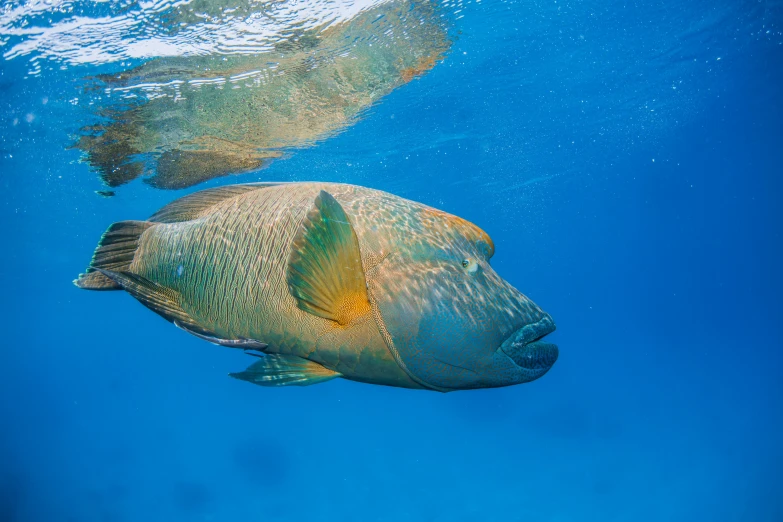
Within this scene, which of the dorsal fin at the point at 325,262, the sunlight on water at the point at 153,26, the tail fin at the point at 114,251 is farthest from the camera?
→ the sunlight on water at the point at 153,26

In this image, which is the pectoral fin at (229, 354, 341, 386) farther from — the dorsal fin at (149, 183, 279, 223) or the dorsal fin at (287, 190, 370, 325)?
the dorsal fin at (149, 183, 279, 223)

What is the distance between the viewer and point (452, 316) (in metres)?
1.74

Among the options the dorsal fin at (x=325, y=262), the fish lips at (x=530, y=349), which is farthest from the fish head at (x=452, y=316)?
the dorsal fin at (x=325, y=262)

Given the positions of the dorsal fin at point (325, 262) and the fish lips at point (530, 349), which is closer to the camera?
the dorsal fin at point (325, 262)

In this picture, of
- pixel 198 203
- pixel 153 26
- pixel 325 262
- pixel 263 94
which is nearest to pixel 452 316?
pixel 325 262

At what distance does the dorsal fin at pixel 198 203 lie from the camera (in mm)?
2328

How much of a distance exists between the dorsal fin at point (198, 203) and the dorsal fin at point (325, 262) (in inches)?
31.5

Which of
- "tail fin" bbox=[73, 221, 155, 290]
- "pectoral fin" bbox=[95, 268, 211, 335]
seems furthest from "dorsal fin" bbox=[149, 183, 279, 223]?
"pectoral fin" bbox=[95, 268, 211, 335]

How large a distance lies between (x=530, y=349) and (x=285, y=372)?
1.03 meters

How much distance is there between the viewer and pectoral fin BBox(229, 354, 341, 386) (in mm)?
1788

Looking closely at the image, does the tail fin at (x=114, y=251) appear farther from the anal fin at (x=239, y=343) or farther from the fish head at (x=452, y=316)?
the fish head at (x=452, y=316)

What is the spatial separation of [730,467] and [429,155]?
28.3 meters

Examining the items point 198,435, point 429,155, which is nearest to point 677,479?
point 429,155

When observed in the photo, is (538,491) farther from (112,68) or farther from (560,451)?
(112,68)
